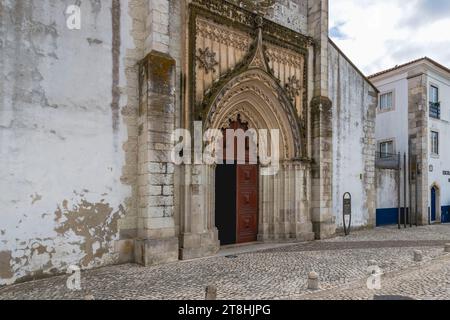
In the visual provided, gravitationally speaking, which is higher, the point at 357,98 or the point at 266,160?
the point at 357,98

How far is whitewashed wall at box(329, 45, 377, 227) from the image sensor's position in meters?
11.2

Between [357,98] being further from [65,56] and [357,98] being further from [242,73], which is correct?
[65,56]

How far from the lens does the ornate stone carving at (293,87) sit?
31.4 ft

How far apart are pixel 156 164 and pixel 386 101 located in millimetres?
13887

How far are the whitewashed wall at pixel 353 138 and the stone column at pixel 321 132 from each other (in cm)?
89

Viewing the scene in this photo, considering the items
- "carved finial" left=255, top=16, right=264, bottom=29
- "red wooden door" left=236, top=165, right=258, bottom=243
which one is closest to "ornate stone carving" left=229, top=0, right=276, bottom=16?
"carved finial" left=255, top=16, right=264, bottom=29

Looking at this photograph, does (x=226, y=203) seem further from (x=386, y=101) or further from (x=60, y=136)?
(x=386, y=101)

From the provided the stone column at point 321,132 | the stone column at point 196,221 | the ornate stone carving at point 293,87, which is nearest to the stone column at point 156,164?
the stone column at point 196,221

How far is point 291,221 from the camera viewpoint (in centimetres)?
949

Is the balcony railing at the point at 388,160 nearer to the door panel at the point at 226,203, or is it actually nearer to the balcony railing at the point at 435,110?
the balcony railing at the point at 435,110

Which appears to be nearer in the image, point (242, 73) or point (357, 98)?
point (242, 73)

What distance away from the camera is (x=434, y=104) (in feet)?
51.6
